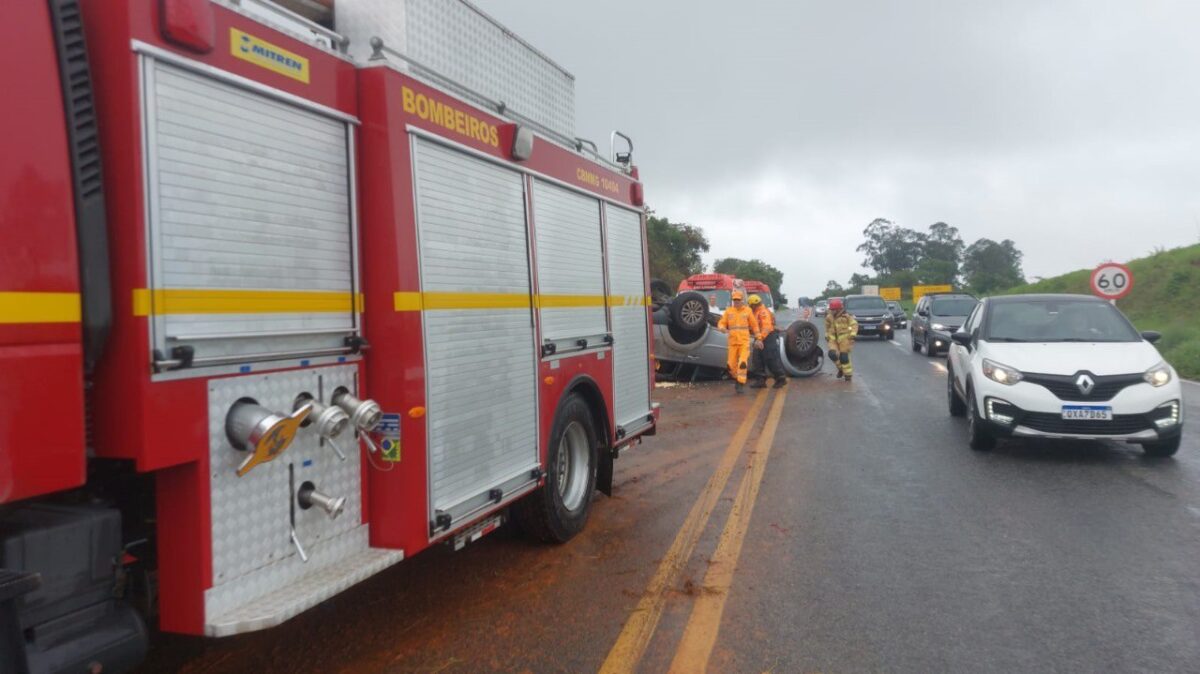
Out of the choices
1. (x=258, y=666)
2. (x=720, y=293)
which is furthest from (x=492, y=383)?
(x=720, y=293)

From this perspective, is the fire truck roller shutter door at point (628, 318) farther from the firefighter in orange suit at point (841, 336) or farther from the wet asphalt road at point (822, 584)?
the firefighter in orange suit at point (841, 336)

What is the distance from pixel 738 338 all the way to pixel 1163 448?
699cm

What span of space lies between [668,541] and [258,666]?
9.13 feet

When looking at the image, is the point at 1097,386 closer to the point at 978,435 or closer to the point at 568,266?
the point at 978,435

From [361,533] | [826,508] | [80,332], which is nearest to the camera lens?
[80,332]

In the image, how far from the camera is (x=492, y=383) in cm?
454

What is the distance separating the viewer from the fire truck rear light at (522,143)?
4.83 m

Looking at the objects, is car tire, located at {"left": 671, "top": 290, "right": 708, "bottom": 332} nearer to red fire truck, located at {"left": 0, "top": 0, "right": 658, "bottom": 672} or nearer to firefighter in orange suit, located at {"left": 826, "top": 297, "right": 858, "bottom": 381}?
firefighter in orange suit, located at {"left": 826, "top": 297, "right": 858, "bottom": 381}

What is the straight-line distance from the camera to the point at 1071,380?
7.71 meters

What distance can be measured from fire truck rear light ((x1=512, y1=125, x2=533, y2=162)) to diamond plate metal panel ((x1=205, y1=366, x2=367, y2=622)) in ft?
5.98

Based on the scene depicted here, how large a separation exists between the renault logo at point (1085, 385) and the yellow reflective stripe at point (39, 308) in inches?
313

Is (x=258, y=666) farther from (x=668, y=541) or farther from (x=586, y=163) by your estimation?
(x=586, y=163)

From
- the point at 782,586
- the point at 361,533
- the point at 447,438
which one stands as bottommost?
the point at 782,586

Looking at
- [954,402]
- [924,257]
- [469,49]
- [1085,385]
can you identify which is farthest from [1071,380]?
[924,257]
